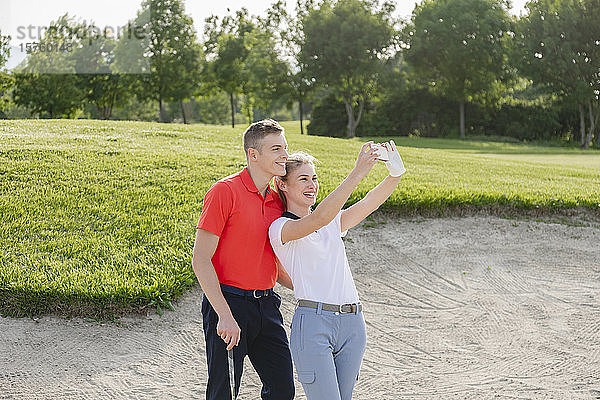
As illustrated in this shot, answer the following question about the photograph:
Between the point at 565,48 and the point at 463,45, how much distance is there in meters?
7.67

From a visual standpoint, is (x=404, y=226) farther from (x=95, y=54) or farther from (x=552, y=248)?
(x=95, y=54)

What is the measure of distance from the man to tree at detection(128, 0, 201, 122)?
35502mm

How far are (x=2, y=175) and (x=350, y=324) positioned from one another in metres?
7.76

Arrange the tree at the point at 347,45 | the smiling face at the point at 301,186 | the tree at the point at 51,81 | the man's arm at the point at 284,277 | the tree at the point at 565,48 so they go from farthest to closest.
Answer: the tree at the point at 347,45
the tree at the point at 565,48
the tree at the point at 51,81
the man's arm at the point at 284,277
the smiling face at the point at 301,186

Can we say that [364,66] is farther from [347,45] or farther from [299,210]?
[299,210]

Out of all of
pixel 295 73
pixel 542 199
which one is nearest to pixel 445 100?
pixel 295 73

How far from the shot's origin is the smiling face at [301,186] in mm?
3174

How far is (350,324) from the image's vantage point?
121 inches

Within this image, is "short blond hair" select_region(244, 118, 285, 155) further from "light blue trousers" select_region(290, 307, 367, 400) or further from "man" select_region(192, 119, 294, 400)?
"light blue trousers" select_region(290, 307, 367, 400)

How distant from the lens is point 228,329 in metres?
3.05

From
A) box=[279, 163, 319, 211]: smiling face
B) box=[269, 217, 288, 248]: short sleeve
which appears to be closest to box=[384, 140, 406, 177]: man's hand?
box=[279, 163, 319, 211]: smiling face

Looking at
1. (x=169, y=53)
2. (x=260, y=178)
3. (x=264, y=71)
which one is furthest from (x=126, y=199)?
(x=264, y=71)

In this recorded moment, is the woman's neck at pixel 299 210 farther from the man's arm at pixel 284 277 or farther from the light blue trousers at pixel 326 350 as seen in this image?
the light blue trousers at pixel 326 350

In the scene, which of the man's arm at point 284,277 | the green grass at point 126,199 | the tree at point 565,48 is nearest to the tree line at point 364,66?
the tree at point 565,48
